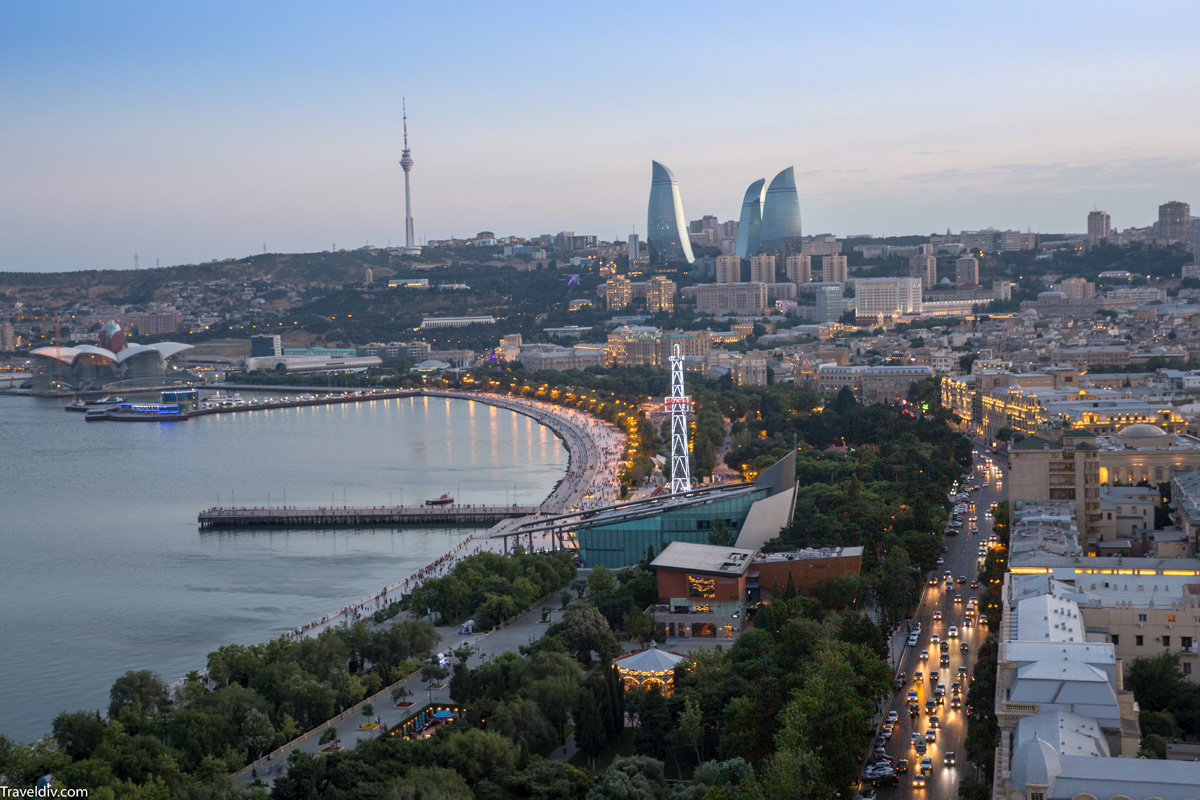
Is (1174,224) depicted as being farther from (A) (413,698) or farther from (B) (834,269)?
(A) (413,698)

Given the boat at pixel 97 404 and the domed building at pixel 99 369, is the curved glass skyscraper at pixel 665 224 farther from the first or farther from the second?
the boat at pixel 97 404

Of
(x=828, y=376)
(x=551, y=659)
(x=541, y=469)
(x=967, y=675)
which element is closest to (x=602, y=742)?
(x=551, y=659)

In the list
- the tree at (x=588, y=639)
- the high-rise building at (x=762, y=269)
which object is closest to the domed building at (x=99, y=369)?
the high-rise building at (x=762, y=269)

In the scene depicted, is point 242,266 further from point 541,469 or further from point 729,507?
point 729,507

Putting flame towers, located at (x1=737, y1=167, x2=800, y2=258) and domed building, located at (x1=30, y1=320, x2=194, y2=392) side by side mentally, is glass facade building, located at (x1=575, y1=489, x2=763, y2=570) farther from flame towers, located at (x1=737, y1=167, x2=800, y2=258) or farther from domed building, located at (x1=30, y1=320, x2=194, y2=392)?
flame towers, located at (x1=737, y1=167, x2=800, y2=258)

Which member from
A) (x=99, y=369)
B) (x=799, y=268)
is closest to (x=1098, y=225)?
(x=799, y=268)

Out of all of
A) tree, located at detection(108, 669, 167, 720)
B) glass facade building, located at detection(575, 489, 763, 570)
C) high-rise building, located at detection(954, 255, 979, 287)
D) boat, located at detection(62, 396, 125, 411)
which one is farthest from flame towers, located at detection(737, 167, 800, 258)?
tree, located at detection(108, 669, 167, 720)
